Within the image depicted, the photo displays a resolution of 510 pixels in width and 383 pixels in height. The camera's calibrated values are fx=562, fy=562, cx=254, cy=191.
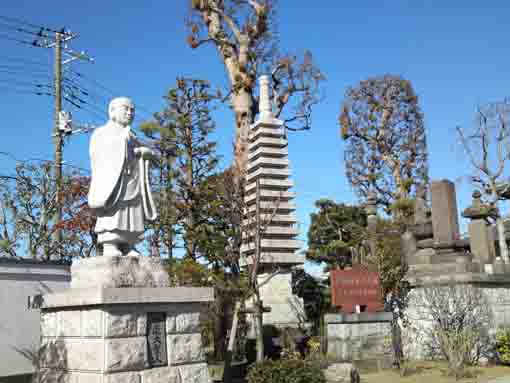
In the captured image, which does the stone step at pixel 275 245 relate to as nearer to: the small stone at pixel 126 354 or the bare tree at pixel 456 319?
the bare tree at pixel 456 319

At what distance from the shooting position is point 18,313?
12.4 m

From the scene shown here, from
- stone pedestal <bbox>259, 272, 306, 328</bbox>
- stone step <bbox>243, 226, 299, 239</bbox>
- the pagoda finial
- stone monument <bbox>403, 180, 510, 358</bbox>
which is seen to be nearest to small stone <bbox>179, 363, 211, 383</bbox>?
stone monument <bbox>403, 180, 510, 358</bbox>

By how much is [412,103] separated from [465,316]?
2248 centimetres

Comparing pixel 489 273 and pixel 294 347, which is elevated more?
pixel 489 273

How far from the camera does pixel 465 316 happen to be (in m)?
12.6

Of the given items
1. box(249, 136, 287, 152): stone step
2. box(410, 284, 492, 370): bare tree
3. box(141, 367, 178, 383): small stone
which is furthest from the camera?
box(249, 136, 287, 152): stone step

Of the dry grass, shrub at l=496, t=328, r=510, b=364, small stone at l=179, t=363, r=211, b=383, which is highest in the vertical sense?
small stone at l=179, t=363, r=211, b=383

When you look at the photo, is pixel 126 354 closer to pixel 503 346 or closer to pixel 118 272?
pixel 118 272

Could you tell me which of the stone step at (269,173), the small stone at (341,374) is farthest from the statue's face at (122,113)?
the stone step at (269,173)

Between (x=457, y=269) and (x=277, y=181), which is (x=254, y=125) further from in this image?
(x=457, y=269)

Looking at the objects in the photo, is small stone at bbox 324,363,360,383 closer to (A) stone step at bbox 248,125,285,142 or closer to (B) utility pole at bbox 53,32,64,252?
(B) utility pole at bbox 53,32,64,252

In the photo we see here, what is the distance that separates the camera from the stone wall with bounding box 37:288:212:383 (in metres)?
6.95

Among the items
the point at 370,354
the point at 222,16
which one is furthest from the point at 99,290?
the point at 222,16

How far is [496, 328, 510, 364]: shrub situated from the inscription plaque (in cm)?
857
